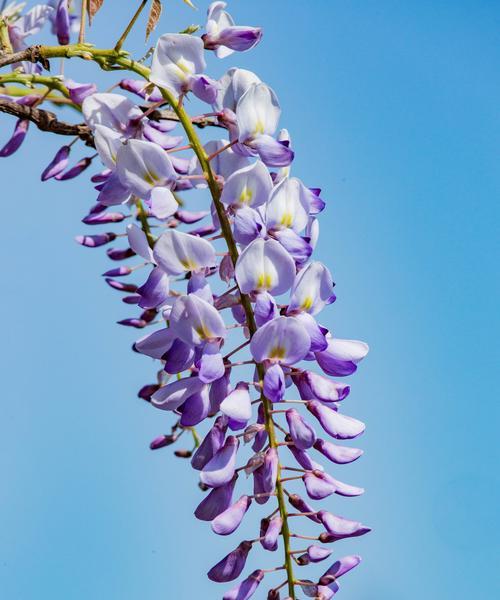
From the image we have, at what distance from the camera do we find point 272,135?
1.23m

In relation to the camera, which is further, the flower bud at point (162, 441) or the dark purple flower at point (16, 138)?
the flower bud at point (162, 441)

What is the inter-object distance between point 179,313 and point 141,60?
33cm

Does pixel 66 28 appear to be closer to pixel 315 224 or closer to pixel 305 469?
pixel 315 224

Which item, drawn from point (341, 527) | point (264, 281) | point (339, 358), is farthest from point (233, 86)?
point (341, 527)

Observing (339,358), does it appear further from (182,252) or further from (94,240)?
(94,240)

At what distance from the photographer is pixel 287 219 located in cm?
121

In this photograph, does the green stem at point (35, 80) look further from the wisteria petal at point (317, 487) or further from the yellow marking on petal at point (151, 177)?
the wisteria petal at point (317, 487)

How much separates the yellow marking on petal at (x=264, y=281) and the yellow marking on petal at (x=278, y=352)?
78 mm

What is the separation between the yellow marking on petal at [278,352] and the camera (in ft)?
3.78

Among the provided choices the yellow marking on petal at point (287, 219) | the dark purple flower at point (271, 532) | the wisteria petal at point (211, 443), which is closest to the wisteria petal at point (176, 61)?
the yellow marking on petal at point (287, 219)

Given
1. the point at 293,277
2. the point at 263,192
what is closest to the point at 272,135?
the point at 263,192

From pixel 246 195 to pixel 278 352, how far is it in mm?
203

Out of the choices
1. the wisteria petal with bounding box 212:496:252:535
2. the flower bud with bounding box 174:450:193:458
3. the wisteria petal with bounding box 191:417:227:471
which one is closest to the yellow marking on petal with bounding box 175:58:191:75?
the wisteria petal with bounding box 191:417:227:471

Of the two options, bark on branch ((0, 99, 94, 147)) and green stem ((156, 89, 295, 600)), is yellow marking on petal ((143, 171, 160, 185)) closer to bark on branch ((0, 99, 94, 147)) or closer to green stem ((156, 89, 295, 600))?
green stem ((156, 89, 295, 600))
